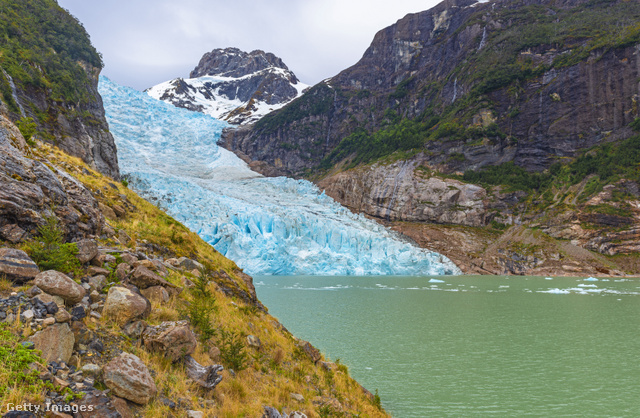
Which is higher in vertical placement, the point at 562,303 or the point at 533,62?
the point at 533,62

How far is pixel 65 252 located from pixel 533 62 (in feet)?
327

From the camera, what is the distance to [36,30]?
162 ft

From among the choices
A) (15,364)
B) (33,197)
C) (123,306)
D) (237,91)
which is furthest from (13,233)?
(237,91)

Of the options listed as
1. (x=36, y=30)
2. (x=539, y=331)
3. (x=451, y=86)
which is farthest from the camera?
(x=451, y=86)

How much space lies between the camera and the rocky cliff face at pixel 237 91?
150 m

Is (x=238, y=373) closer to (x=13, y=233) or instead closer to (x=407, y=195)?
(x=13, y=233)

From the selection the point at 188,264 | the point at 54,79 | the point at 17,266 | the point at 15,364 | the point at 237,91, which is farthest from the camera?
the point at 237,91

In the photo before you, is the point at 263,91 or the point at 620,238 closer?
the point at 620,238

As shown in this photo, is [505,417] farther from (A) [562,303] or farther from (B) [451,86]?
(B) [451,86]

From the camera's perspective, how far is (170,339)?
16.4ft

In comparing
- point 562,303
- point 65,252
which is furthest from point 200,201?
point 65,252

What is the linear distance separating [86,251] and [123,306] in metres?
1.29

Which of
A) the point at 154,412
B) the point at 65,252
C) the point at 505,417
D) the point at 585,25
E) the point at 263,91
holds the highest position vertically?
the point at 263,91

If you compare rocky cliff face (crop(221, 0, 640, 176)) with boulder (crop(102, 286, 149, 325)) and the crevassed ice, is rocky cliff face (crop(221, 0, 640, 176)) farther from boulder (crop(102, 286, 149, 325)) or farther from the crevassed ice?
boulder (crop(102, 286, 149, 325))
